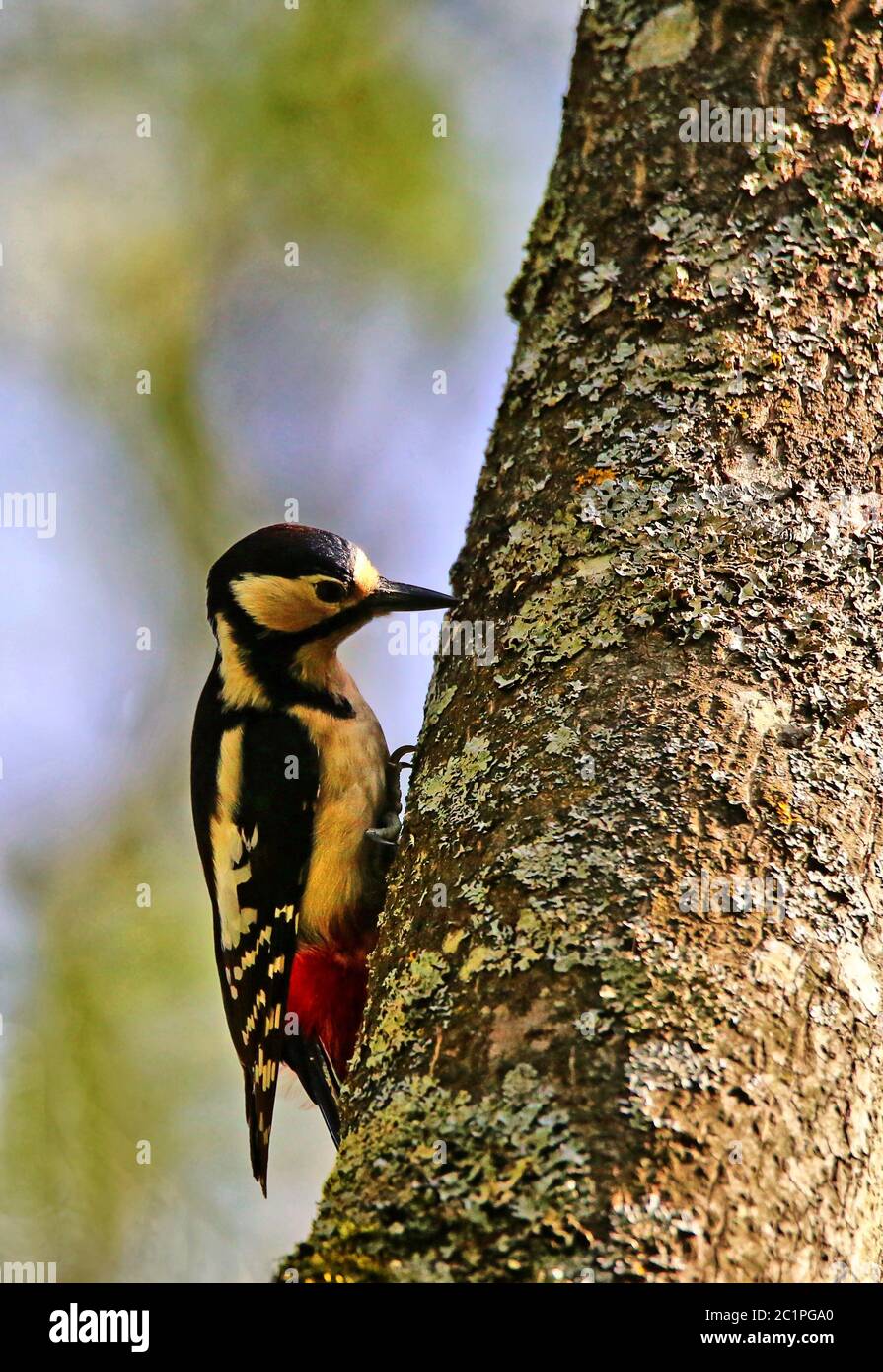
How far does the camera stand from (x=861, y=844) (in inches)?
70.5

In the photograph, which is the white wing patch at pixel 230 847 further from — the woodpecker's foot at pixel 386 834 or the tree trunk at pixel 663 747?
the tree trunk at pixel 663 747

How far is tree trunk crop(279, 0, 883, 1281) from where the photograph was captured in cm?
142

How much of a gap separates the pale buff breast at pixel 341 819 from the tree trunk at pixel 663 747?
0.89 m

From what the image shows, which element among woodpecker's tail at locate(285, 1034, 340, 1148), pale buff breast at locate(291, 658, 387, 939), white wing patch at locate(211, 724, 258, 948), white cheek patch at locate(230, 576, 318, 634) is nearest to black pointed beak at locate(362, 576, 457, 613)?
white cheek patch at locate(230, 576, 318, 634)

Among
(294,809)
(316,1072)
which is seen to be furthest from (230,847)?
(316,1072)

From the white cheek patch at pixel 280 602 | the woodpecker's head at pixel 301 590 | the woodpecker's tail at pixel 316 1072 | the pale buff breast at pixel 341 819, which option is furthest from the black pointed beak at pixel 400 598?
the woodpecker's tail at pixel 316 1072

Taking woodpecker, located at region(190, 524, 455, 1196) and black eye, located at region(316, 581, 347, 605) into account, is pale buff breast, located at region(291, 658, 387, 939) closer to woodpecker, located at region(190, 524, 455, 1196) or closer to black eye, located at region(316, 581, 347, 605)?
woodpecker, located at region(190, 524, 455, 1196)

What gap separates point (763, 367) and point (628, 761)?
88 centimetres

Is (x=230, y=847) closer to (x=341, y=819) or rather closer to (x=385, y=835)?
(x=341, y=819)

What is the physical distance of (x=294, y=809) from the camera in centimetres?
325

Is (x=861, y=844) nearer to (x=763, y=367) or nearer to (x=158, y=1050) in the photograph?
(x=763, y=367)

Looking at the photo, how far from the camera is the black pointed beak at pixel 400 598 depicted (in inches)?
125

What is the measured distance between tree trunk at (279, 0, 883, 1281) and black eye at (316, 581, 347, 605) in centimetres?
83

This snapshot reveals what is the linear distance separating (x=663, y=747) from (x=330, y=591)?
1665 mm
